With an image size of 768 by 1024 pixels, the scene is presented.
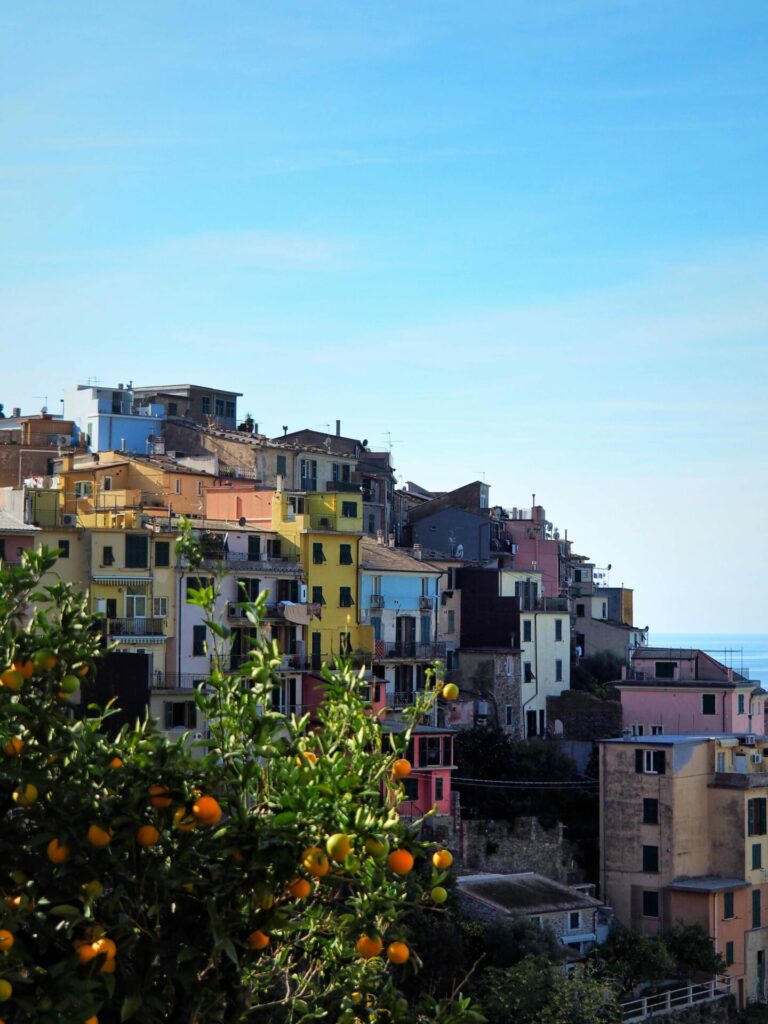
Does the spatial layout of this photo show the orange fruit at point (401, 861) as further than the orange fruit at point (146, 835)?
No

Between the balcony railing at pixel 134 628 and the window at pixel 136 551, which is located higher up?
the window at pixel 136 551

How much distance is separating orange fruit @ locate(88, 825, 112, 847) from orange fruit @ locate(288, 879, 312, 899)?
121cm

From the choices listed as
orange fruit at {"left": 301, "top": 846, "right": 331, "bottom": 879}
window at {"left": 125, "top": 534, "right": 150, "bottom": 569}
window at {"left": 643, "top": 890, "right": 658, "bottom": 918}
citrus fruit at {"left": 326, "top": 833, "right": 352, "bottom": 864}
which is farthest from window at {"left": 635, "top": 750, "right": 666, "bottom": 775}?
citrus fruit at {"left": 326, "top": 833, "right": 352, "bottom": 864}

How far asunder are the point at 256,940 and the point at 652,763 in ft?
133

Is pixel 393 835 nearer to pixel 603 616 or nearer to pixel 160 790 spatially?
pixel 160 790

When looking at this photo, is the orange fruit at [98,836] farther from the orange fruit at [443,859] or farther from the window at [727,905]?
the window at [727,905]

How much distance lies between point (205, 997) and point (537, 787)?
4236 centimetres

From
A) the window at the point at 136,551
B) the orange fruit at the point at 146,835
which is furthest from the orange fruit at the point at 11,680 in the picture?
the window at the point at 136,551

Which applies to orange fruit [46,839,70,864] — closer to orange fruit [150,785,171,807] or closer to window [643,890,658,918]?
orange fruit [150,785,171,807]

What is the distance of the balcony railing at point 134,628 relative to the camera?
154 feet

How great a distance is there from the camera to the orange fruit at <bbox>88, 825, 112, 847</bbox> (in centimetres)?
1027

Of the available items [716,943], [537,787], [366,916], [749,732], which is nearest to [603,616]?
[749,732]

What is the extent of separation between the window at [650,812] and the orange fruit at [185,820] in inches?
1595

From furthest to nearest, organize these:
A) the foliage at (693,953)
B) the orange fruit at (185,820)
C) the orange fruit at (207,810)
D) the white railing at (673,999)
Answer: the foliage at (693,953) < the white railing at (673,999) < the orange fruit at (185,820) < the orange fruit at (207,810)
